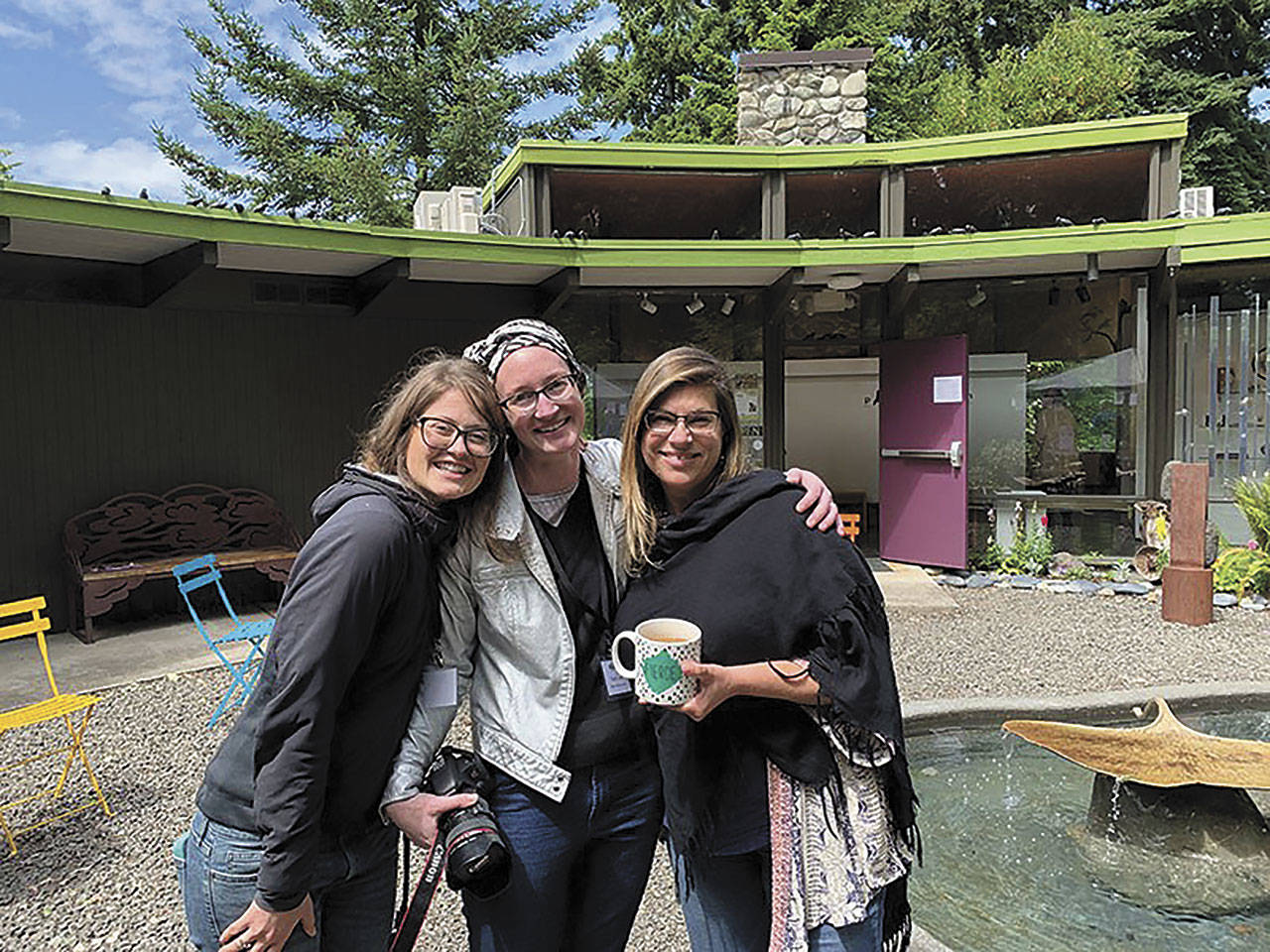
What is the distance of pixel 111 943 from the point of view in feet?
8.55

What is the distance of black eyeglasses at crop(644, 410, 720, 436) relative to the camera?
1.60 m

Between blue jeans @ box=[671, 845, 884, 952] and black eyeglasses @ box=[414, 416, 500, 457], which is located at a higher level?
black eyeglasses @ box=[414, 416, 500, 457]

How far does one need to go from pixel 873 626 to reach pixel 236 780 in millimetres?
1067

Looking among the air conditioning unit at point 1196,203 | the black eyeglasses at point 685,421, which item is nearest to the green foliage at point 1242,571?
the air conditioning unit at point 1196,203

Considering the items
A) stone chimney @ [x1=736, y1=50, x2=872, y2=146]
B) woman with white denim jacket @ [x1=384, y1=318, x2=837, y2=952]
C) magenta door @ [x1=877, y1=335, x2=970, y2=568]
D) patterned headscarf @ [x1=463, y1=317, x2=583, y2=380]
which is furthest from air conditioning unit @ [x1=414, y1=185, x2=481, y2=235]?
woman with white denim jacket @ [x1=384, y1=318, x2=837, y2=952]

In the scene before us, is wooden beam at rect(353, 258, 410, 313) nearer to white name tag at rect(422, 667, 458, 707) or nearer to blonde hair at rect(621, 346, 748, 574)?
blonde hair at rect(621, 346, 748, 574)

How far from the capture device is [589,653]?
1.58 metres

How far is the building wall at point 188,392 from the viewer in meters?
6.25

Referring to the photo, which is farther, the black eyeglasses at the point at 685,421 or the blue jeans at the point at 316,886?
the black eyeglasses at the point at 685,421

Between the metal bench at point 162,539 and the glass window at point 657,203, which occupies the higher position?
the glass window at point 657,203

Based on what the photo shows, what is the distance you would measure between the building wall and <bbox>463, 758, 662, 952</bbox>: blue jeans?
618 centimetres

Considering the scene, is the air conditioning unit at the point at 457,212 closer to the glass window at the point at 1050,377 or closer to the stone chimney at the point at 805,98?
the stone chimney at the point at 805,98

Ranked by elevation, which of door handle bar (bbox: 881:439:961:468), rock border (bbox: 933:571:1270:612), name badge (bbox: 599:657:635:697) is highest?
door handle bar (bbox: 881:439:961:468)

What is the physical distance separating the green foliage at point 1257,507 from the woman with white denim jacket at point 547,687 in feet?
21.5
